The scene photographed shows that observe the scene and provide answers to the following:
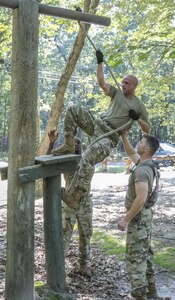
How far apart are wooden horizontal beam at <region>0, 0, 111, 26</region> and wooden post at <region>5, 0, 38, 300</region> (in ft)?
0.33

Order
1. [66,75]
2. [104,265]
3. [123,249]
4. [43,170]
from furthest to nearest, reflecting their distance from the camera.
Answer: [66,75] → [123,249] → [104,265] → [43,170]

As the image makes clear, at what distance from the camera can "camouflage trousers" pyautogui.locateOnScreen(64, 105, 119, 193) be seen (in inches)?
172

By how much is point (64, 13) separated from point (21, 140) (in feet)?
4.16

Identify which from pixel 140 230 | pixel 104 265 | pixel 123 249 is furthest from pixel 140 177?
pixel 123 249

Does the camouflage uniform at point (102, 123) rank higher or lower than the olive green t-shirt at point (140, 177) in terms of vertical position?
higher

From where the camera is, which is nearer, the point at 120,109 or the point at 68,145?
the point at 68,145

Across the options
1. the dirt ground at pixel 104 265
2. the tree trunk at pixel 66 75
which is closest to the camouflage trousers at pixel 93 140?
the dirt ground at pixel 104 265

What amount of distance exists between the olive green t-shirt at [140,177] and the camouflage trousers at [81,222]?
31.9 inches

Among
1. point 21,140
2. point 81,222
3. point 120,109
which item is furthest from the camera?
point 81,222

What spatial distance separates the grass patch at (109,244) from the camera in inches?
238

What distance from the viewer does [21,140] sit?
11.2 feet

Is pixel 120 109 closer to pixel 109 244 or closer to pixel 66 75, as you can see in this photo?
pixel 109 244

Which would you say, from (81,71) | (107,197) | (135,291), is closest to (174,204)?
(107,197)

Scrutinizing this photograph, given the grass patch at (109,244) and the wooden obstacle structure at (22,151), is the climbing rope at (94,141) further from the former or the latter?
the grass patch at (109,244)
